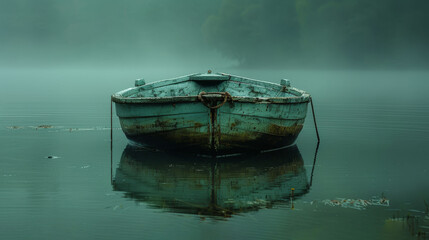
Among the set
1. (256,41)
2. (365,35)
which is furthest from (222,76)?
(256,41)

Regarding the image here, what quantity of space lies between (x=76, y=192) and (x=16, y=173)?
86.2 inches

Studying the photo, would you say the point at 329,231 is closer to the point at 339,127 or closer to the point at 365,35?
the point at 339,127

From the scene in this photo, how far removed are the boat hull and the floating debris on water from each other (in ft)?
13.0

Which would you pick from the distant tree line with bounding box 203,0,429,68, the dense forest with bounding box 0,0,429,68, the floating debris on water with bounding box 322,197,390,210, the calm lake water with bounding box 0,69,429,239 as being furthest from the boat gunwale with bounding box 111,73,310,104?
the dense forest with bounding box 0,0,429,68

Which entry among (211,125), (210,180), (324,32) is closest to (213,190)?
(210,180)

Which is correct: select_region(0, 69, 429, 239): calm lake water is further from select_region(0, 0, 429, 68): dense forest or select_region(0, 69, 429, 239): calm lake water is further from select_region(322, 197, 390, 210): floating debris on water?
select_region(0, 0, 429, 68): dense forest

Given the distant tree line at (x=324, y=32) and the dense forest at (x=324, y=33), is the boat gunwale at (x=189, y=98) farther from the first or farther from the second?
the dense forest at (x=324, y=33)

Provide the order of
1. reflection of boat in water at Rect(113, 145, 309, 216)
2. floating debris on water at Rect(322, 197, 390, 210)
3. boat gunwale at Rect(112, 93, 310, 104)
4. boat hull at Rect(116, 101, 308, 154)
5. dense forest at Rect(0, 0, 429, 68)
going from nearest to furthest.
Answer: floating debris on water at Rect(322, 197, 390, 210)
reflection of boat in water at Rect(113, 145, 309, 216)
boat gunwale at Rect(112, 93, 310, 104)
boat hull at Rect(116, 101, 308, 154)
dense forest at Rect(0, 0, 429, 68)

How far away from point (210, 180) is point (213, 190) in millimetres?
790

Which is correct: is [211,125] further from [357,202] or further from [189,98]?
[357,202]

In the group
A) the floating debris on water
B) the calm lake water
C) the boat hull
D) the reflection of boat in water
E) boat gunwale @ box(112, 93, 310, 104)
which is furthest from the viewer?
the boat hull

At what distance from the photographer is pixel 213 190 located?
11.0 m

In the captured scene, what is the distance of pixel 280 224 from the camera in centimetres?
884

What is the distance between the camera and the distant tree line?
103875 millimetres
